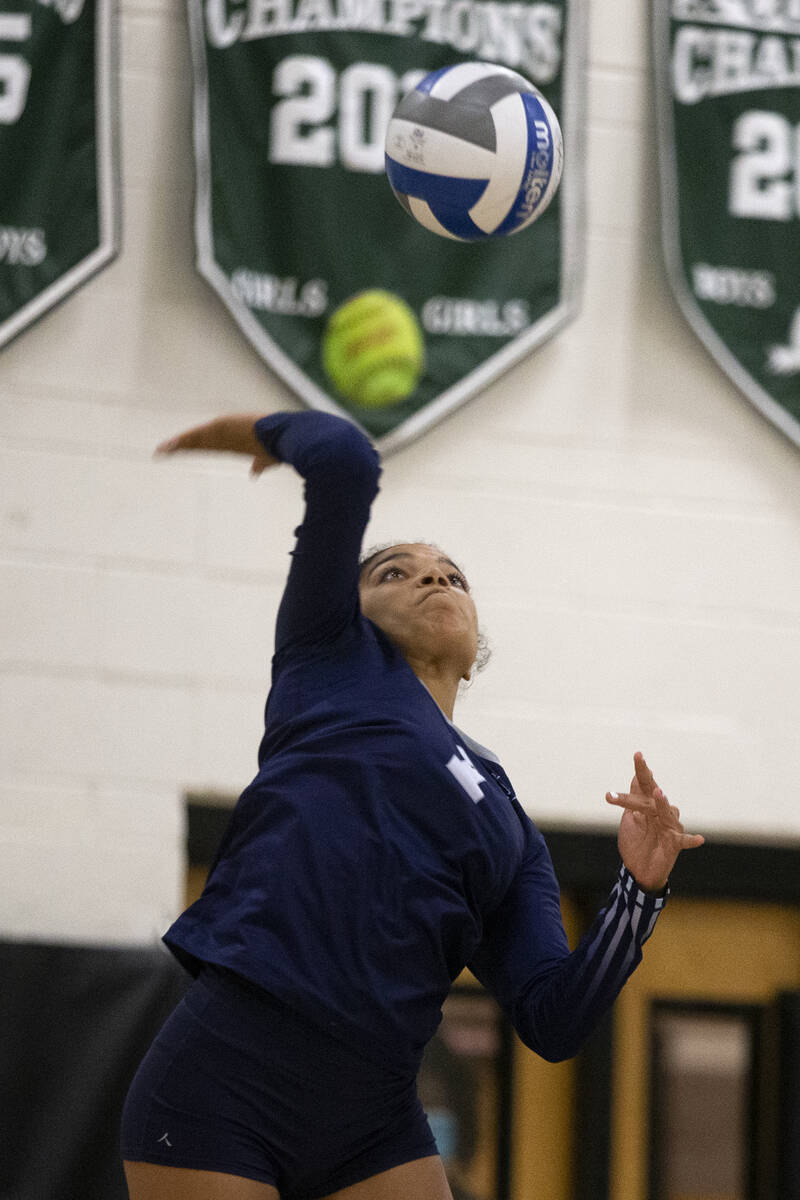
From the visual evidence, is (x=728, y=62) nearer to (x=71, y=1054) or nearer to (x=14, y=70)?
(x=14, y=70)

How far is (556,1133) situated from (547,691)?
121 centimetres

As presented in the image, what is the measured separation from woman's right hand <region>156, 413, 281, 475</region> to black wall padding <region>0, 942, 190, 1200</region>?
192cm

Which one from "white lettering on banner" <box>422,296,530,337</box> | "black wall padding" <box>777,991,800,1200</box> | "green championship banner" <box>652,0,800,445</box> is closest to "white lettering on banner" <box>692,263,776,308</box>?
"green championship banner" <box>652,0,800,445</box>

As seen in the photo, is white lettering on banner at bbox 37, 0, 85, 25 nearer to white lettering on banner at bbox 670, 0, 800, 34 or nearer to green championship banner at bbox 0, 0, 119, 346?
green championship banner at bbox 0, 0, 119, 346

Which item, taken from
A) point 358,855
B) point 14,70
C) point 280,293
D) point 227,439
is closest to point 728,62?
point 280,293

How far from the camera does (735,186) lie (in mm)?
3990

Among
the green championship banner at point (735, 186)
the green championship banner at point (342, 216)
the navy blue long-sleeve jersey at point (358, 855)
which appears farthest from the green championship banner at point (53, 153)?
the navy blue long-sleeve jersey at point (358, 855)

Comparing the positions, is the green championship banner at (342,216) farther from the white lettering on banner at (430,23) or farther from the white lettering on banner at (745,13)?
the white lettering on banner at (745,13)

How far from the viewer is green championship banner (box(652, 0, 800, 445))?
13.0ft

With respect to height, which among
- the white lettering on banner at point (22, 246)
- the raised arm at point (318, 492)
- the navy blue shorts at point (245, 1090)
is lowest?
the navy blue shorts at point (245, 1090)

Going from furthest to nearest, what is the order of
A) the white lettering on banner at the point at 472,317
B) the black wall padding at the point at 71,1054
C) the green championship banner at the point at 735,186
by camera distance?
1. the green championship banner at the point at 735,186
2. the white lettering on banner at the point at 472,317
3. the black wall padding at the point at 71,1054

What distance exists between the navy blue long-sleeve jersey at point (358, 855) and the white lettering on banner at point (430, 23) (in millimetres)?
2291

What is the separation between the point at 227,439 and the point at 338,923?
0.63m

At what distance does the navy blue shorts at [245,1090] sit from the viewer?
68.2 inches
